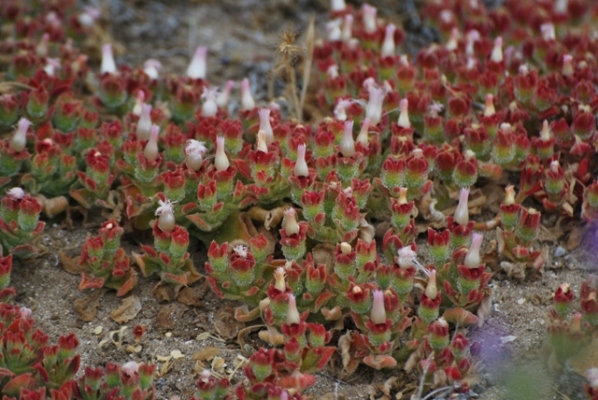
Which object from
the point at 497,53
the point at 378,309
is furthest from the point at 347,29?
the point at 378,309

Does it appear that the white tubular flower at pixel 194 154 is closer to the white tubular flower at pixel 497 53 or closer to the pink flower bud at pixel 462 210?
the pink flower bud at pixel 462 210

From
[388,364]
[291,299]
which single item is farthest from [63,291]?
[388,364]

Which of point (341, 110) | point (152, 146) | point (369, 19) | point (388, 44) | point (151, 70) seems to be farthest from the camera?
point (369, 19)

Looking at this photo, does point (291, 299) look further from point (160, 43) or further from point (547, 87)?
point (160, 43)

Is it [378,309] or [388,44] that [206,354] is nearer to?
[378,309]

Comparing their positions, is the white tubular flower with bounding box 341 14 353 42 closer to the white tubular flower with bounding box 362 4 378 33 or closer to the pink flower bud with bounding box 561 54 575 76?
the white tubular flower with bounding box 362 4 378 33

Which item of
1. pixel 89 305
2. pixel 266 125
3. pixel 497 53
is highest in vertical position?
pixel 497 53

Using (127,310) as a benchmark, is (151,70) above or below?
above

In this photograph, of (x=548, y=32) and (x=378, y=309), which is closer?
(x=378, y=309)
